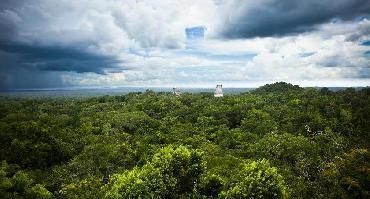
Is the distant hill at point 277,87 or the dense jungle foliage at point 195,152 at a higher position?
the distant hill at point 277,87

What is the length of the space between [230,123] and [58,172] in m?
43.8

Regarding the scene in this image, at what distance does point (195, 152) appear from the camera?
3256 centimetres

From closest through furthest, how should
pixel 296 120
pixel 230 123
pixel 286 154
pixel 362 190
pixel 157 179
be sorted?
pixel 157 179 < pixel 362 190 < pixel 286 154 < pixel 296 120 < pixel 230 123

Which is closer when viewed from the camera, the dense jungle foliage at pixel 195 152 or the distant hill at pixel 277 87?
the dense jungle foliage at pixel 195 152

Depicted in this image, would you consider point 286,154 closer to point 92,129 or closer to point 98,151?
point 98,151

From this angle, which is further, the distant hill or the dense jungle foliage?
the distant hill

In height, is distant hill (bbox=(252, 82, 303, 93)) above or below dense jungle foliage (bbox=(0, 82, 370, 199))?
above

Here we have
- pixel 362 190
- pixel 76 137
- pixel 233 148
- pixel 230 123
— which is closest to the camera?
pixel 362 190

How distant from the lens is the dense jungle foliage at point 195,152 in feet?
101

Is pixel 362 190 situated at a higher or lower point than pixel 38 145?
lower

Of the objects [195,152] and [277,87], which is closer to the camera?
[195,152]

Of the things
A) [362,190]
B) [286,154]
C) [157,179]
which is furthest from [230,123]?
[157,179]

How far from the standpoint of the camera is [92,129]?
61.0m

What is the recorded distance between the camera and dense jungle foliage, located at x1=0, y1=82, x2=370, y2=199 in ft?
101
